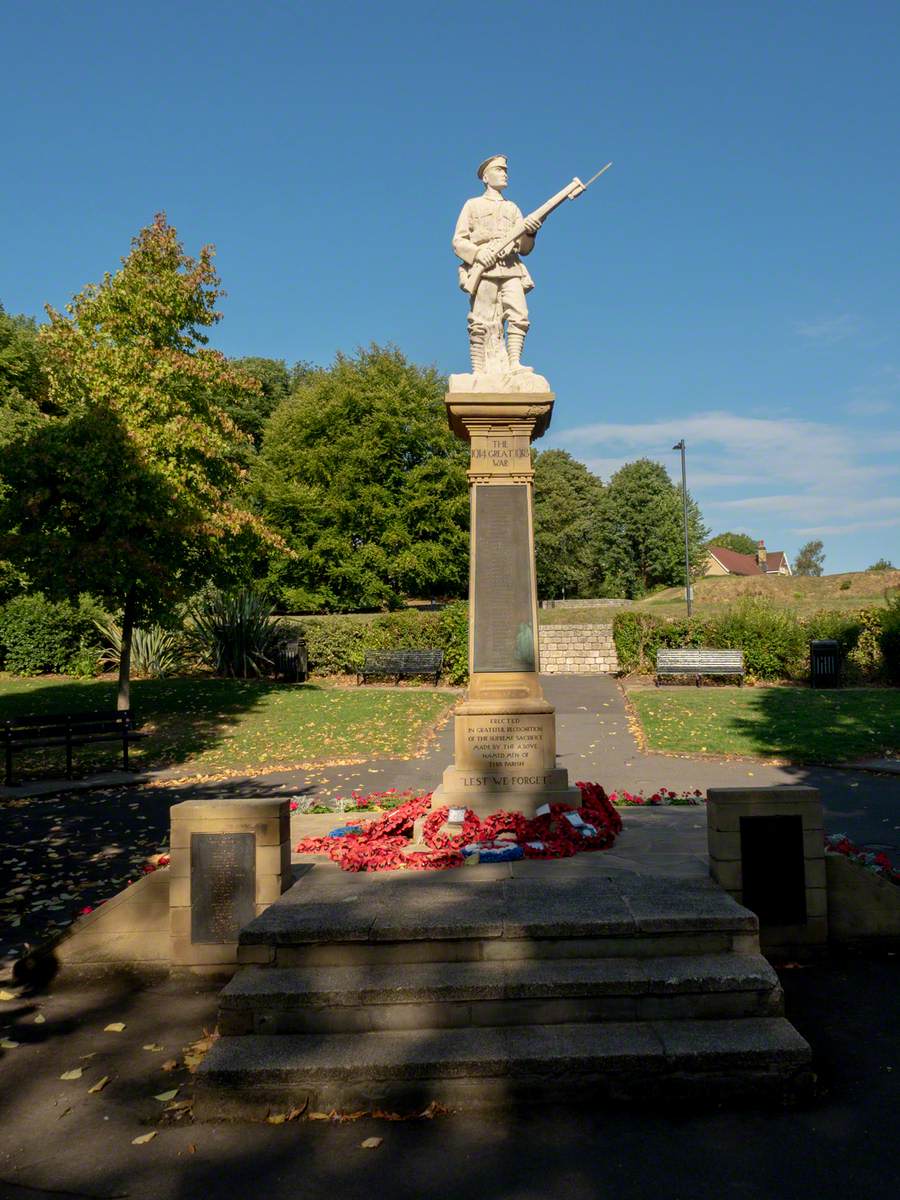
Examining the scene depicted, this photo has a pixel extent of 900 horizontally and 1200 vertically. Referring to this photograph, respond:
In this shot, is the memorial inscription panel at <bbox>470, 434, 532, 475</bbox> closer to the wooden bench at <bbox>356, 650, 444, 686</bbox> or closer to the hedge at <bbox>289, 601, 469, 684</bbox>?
the wooden bench at <bbox>356, 650, 444, 686</bbox>

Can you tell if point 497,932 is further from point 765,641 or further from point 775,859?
point 765,641

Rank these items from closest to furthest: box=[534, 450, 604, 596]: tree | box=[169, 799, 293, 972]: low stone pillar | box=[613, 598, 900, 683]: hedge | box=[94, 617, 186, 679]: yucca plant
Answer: box=[169, 799, 293, 972]: low stone pillar < box=[613, 598, 900, 683]: hedge < box=[94, 617, 186, 679]: yucca plant < box=[534, 450, 604, 596]: tree

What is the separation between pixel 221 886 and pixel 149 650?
2144 centimetres

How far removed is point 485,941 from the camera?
4.86m

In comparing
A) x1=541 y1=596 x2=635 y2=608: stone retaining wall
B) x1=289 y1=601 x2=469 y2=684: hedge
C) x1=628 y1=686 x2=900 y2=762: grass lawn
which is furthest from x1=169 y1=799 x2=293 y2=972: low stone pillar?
x1=541 y1=596 x2=635 y2=608: stone retaining wall

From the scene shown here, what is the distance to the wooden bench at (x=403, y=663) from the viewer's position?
83.5 feet

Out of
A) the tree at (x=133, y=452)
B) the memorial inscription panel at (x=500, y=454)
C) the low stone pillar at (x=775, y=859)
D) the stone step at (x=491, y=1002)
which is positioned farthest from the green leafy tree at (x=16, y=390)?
the low stone pillar at (x=775, y=859)

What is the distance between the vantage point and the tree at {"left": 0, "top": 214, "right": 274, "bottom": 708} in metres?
15.5

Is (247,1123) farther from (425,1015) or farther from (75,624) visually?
(75,624)

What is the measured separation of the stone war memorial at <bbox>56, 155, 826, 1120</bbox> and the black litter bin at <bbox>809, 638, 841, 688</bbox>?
16.8m

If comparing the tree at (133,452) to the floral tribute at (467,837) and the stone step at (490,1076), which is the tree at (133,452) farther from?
the stone step at (490,1076)

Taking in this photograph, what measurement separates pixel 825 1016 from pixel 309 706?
16448mm

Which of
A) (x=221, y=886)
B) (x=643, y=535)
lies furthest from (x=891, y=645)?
(x=643, y=535)

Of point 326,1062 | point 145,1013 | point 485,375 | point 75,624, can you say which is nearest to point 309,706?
point 75,624
